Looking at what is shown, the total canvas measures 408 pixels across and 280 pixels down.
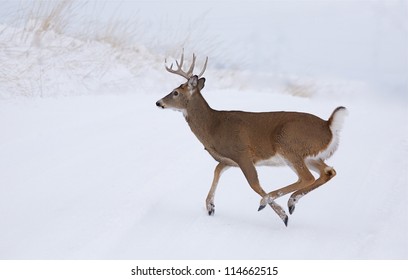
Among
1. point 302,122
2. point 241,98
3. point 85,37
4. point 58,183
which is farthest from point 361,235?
point 85,37

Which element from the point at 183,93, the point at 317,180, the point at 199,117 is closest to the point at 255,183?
the point at 317,180

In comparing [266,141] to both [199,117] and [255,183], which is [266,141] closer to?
[255,183]

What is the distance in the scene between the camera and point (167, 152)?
8273 mm

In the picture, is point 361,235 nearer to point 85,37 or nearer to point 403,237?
point 403,237

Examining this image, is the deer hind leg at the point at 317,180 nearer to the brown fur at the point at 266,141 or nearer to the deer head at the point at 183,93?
the brown fur at the point at 266,141

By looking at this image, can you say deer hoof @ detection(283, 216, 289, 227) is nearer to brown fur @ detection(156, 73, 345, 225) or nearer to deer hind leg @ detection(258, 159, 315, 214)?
brown fur @ detection(156, 73, 345, 225)

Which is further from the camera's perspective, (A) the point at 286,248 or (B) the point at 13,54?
(B) the point at 13,54

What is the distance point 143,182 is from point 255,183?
1.43 metres

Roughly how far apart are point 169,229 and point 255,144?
3.26 feet

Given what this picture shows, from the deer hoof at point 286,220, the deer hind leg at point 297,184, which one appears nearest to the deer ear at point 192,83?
the deer hind leg at point 297,184

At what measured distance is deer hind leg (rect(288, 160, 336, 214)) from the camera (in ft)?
20.1

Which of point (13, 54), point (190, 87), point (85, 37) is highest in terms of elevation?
point (85, 37)

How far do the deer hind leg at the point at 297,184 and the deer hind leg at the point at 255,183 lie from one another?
0.04m

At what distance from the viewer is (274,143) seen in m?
6.21
